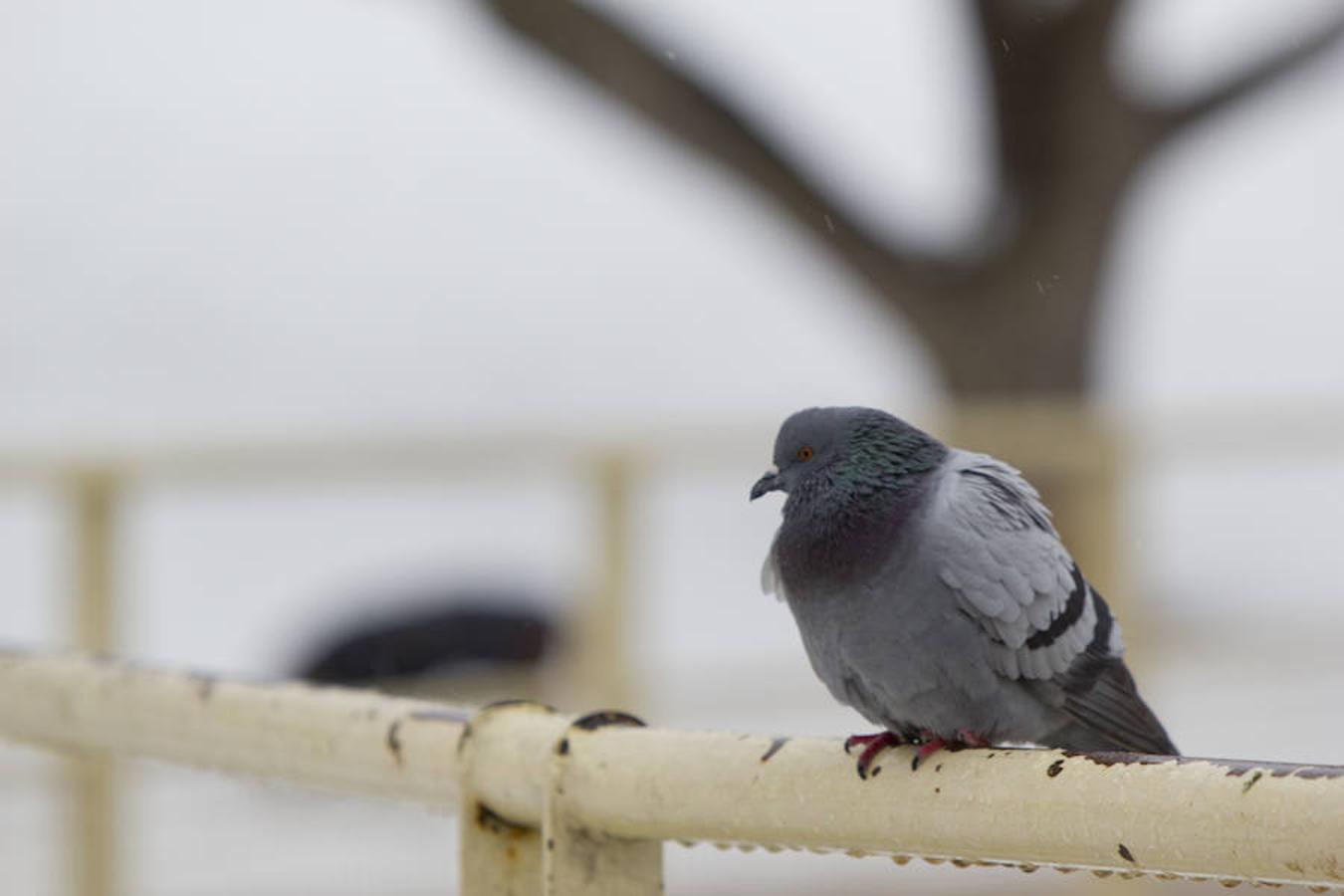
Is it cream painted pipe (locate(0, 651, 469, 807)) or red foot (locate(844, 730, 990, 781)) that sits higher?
cream painted pipe (locate(0, 651, 469, 807))

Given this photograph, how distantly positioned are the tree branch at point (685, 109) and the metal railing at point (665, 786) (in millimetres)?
1382

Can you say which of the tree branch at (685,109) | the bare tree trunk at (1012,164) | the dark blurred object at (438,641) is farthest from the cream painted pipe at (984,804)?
the dark blurred object at (438,641)

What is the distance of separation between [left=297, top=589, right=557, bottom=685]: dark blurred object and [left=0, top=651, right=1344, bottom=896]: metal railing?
1684 millimetres

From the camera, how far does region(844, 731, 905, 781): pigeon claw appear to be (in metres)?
0.67

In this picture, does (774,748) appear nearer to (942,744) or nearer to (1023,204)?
(942,744)

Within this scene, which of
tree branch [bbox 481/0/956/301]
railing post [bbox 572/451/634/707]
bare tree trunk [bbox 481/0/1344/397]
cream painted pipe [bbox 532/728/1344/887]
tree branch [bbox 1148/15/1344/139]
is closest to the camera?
cream painted pipe [bbox 532/728/1344/887]

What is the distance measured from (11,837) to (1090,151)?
1695mm

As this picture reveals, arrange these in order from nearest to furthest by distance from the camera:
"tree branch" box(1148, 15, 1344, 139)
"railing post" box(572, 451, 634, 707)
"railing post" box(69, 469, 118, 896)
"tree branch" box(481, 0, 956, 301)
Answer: "tree branch" box(1148, 15, 1344, 139)
"tree branch" box(481, 0, 956, 301)
"railing post" box(69, 469, 118, 896)
"railing post" box(572, 451, 634, 707)

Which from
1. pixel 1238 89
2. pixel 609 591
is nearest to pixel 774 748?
pixel 1238 89

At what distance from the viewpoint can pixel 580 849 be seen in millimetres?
737

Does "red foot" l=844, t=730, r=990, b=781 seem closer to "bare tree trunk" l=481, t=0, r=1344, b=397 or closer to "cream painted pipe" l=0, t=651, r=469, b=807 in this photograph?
"cream painted pipe" l=0, t=651, r=469, b=807

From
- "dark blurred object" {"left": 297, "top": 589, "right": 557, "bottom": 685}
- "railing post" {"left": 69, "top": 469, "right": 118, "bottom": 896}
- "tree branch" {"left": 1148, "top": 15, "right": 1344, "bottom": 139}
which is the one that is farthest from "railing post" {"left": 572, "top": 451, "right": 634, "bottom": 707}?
"tree branch" {"left": 1148, "top": 15, "right": 1344, "bottom": 139}

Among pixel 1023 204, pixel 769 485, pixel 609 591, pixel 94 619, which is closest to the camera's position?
pixel 769 485

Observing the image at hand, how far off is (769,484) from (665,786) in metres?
0.13
